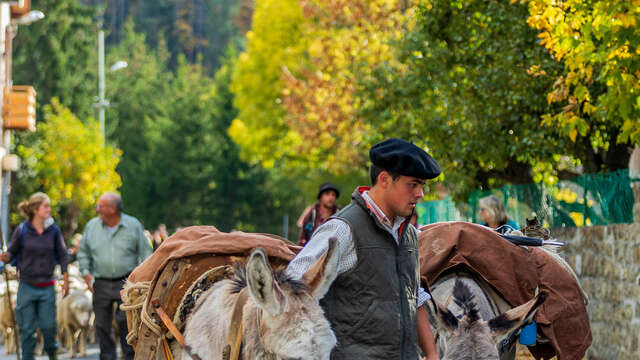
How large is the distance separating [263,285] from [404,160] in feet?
2.76

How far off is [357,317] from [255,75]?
127ft

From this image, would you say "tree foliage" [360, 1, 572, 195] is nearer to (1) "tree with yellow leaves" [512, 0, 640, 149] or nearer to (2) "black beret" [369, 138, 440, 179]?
(1) "tree with yellow leaves" [512, 0, 640, 149]

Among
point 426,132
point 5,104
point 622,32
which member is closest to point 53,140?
point 5,104

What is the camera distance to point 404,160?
428cm

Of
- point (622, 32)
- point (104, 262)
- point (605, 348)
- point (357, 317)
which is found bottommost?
point (605, 348)

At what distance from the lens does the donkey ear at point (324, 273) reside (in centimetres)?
404

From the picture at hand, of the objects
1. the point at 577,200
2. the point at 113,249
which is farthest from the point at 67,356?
the point at 577,200

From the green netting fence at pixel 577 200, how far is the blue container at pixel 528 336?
498cm

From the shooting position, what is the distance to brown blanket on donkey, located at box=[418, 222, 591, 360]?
6.59 m

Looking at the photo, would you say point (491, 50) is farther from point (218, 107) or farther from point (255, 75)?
point (218, 107)

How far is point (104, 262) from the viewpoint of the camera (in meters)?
10.6

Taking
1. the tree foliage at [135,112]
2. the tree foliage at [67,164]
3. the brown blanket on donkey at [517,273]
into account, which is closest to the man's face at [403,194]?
the brown blanket on donkey at [517,273]

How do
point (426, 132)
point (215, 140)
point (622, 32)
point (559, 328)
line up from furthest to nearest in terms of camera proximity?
point (215, 140) → point (426, 132) → point (622, 32) → point (559, 328)

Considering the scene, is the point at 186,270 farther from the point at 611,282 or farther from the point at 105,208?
the point at 611,282
